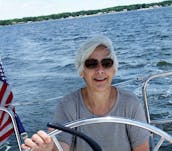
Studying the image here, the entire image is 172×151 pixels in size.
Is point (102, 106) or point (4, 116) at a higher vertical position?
point (102, 106)

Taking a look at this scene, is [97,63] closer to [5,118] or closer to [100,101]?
[100,101]

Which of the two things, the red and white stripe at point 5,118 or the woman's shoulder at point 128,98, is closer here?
the woman's shoulder at point 128,98

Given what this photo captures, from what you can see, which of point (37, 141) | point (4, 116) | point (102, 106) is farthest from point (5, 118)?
point (37, 141)

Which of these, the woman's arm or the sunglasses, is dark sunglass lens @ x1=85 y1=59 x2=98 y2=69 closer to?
the sunglasses

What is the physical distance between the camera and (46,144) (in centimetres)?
150

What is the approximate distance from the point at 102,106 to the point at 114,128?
0.40 feet

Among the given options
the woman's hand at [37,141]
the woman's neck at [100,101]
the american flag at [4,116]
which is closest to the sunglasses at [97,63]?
the woman's neck at [100,101]

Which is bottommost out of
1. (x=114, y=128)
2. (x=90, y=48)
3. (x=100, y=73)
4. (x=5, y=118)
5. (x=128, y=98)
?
(x=5, y=118)

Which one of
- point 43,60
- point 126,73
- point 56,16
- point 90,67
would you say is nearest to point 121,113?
point 90,67

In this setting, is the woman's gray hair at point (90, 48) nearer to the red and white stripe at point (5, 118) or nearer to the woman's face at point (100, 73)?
the woman's face at point (100, 73)

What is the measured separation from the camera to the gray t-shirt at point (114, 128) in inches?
69.2

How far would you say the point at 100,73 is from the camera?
1.78 m

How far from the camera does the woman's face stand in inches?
70.2

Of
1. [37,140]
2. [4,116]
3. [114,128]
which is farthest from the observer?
[4,116]
